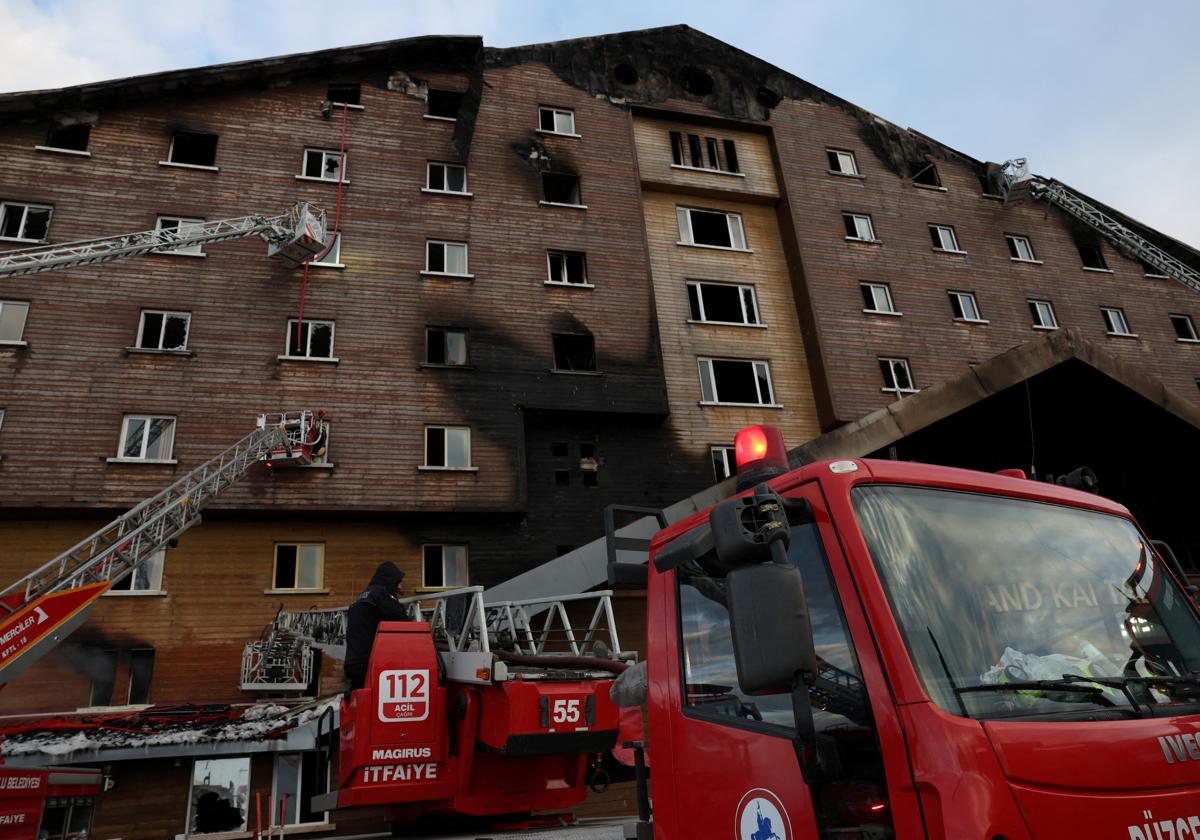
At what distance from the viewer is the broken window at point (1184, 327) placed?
29.1m

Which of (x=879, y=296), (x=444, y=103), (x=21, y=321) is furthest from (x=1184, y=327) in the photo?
(x=21, y=321)

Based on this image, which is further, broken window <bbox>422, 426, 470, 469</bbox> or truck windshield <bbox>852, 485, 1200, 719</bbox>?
broken window <bbox>422, 426, 470, 469</bbox>

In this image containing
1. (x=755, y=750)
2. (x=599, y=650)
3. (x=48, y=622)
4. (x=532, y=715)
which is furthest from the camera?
(x=48, y=622)

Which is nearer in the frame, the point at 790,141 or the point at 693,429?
the point at 693,429

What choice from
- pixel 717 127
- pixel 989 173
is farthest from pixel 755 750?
pixel 989 173

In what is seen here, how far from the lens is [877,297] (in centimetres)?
2588

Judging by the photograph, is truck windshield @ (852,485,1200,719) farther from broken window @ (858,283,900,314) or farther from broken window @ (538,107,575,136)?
broken window @ (538,107,575,136)

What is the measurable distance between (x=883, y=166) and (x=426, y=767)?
28.6 meters

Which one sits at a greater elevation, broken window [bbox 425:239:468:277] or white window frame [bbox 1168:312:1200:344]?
broken window [bbox 425:239:468:277]

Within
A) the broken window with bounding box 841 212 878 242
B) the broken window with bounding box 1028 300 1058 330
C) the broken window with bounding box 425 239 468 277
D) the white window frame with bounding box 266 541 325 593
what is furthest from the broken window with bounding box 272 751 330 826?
the broken window with bounding box 1028 300 1058 330

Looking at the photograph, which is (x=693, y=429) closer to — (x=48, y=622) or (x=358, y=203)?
(x=358, y=203)

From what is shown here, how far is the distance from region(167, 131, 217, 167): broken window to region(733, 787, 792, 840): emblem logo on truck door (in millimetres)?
23759

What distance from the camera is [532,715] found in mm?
7078

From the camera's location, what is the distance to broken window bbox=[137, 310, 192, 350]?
62.1 feet
